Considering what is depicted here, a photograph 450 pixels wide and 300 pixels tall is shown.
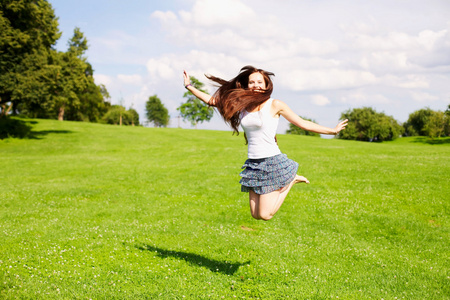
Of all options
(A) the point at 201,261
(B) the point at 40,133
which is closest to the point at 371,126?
(B) the point at 40,133

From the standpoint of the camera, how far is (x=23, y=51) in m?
37.1

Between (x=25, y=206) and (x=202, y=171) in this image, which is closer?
(x=25, y=206)

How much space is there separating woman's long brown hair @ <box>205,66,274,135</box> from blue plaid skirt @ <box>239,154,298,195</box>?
3.01 feet

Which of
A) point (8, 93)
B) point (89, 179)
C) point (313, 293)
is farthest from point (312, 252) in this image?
point (8, 93)

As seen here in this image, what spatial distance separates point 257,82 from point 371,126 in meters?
90.8

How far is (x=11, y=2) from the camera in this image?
114 feet

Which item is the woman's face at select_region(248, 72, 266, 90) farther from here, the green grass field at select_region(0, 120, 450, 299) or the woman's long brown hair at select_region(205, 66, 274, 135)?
the green grass field at select_region(0, 120, 450, 299)

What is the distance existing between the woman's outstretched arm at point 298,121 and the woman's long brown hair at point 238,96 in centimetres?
30

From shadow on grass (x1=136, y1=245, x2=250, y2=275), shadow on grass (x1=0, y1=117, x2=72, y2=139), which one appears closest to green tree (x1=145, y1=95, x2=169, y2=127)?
shadow on grass (x1=0, y1=117, x2=72, y2=139)

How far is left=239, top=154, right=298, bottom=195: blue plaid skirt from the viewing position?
241 inches

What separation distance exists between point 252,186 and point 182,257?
12.3 ft

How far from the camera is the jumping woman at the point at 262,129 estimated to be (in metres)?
5.93

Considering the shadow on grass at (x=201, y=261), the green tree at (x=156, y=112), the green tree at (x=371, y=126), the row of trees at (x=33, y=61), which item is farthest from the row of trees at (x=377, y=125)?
the shadow on grass at (x=201, y=261)

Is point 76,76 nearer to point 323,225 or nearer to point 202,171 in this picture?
point 202,171
